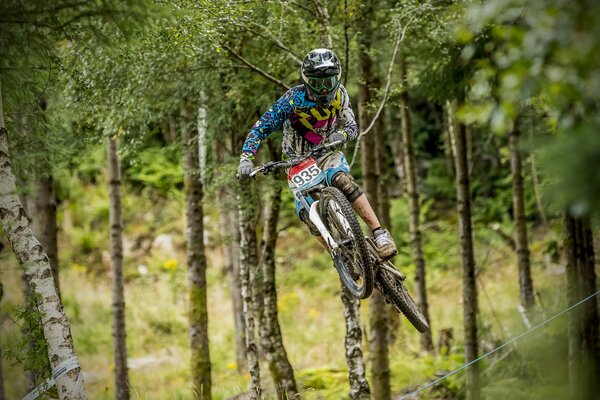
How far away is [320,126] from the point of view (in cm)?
730

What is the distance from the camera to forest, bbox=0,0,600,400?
433cm

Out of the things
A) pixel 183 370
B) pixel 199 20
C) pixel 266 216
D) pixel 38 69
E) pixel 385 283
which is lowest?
pixel 183 370

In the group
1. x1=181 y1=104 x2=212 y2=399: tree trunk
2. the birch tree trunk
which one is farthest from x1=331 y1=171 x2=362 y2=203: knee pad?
the birch tree trunk

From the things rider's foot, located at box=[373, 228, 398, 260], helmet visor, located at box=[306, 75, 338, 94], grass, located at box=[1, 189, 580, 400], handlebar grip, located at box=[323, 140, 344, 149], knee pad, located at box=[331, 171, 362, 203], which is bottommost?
grass, located at box=[1, 189, 580, 400]

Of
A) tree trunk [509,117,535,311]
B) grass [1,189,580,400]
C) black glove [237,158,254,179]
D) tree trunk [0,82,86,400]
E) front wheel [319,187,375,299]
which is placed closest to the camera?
tree trunk [0,82,86,400]

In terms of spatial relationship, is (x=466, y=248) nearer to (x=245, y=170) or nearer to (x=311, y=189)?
(x=311, y=189)

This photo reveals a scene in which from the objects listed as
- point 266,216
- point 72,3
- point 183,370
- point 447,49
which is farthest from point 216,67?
point 183,370

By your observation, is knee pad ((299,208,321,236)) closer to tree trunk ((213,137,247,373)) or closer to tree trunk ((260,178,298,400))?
tree trunk ((260,178,298,400))

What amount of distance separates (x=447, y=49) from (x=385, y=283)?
3.62 metres

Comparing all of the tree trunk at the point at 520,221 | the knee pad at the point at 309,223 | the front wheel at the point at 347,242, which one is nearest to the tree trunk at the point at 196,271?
the knee pad at the point at 309,223

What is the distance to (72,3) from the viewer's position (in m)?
5.44

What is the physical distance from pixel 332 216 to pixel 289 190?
2943 mm

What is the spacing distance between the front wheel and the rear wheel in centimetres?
25

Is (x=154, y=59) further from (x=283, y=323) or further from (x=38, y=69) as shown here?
(x=283, y=323)
